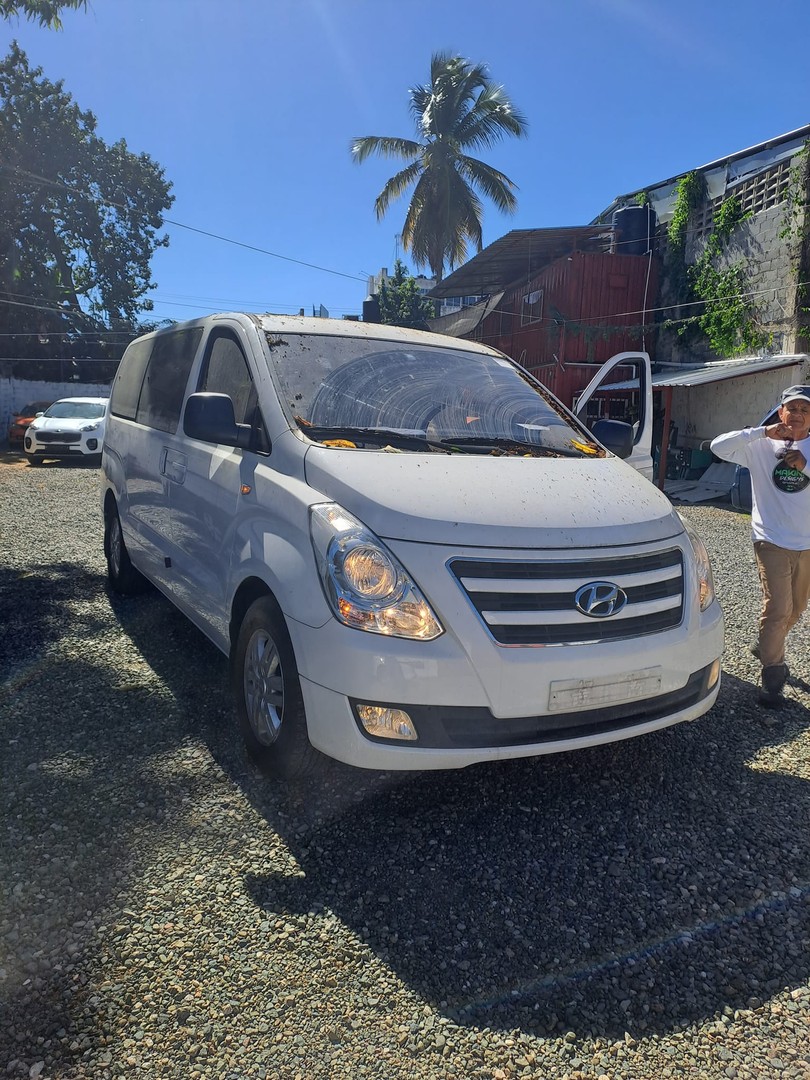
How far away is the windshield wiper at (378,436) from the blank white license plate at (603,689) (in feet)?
4.04

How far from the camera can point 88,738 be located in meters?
3.61

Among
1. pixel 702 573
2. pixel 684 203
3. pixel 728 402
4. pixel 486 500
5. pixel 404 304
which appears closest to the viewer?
pixel 486 500

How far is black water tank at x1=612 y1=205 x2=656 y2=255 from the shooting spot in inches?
800

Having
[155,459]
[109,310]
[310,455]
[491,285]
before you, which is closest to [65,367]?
[109,310]

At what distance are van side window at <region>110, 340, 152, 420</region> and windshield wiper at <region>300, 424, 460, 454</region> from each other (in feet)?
8.50

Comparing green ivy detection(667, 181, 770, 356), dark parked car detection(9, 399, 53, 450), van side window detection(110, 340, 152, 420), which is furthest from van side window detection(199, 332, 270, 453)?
dark parked car detection(9, 399, 53, 450)

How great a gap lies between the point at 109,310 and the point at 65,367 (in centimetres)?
533

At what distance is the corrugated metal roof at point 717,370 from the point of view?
1498cm

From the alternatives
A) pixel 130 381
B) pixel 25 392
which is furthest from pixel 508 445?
pixel 25 392

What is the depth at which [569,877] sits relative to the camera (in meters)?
2.65

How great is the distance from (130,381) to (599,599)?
4303 millimetres

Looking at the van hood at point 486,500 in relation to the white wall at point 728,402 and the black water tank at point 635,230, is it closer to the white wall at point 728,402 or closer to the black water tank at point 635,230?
the white wall at point 728,402

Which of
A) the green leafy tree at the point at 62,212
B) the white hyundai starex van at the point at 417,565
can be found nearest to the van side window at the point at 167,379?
the white hyundai starex van at the point at 417,565

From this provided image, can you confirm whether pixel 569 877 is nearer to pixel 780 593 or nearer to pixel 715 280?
pixel 780 593
